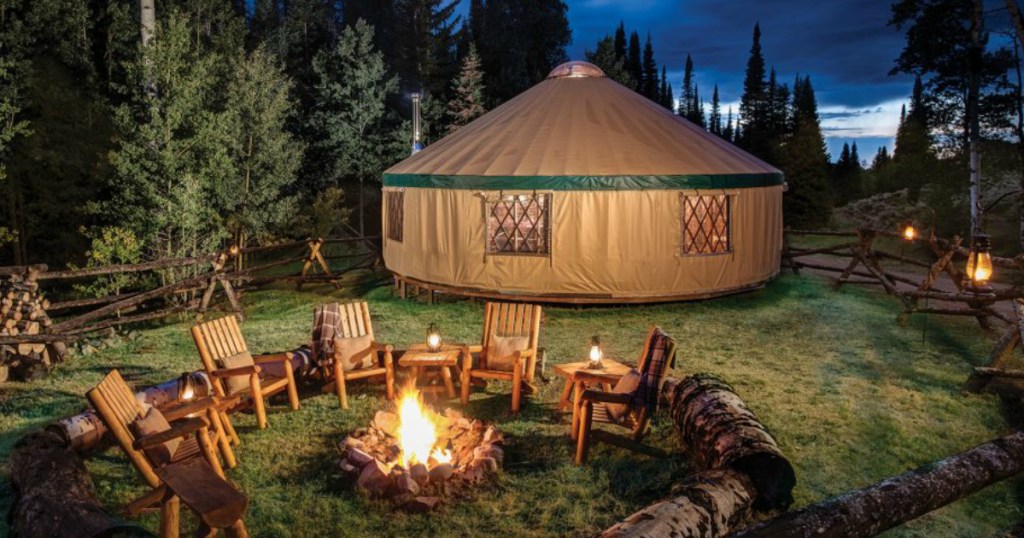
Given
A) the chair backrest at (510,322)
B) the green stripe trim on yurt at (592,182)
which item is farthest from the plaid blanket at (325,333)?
the green stripe trim on yurt at (592,182)

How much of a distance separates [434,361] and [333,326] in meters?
0.93

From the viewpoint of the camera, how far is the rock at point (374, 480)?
359 cm

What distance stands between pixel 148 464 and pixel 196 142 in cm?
754

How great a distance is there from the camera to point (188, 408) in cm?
378

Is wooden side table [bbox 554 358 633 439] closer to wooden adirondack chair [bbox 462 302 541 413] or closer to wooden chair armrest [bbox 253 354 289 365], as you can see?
wooden adirondack chair [bbox 462 302 541 413]

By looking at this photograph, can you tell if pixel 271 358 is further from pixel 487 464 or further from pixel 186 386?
pixel 487 464

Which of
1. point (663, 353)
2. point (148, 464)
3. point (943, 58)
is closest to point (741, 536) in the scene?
point (663, 353)

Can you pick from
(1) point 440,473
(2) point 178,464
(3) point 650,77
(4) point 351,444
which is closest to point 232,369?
(4) point 351,444

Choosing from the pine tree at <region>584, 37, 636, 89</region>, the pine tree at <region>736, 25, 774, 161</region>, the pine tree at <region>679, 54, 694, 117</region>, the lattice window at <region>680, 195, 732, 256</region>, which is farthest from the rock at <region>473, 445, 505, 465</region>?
the pine tree at <region>679, 54, 694, 117</region>

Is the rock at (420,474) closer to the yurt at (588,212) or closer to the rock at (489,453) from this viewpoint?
the rock at (489,453)

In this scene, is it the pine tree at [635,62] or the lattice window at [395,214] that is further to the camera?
the pine tree at [635,62]

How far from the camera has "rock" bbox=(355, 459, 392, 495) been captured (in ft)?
11.8

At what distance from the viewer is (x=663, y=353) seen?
4.23 m

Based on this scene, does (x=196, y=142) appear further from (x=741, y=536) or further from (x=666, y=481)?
(x=741, y=536)
